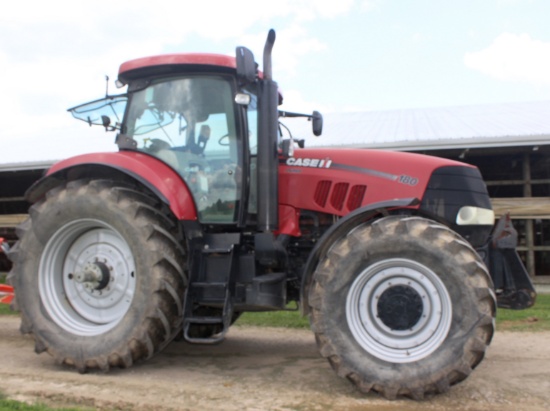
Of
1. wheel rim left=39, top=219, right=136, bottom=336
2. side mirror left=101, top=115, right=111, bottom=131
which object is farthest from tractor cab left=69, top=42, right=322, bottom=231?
wheel rim left=39, top=219, right=136, bottom=336

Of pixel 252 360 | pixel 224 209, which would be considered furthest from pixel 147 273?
pixel 252 360

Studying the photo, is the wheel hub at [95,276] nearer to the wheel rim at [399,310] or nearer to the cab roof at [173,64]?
the cab roof at [173,64]

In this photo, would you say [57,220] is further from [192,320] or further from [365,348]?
[365,348]

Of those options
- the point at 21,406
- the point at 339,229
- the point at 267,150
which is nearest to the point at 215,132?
the point at 267,150

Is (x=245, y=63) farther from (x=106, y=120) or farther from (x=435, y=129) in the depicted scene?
(x=435, y=129)

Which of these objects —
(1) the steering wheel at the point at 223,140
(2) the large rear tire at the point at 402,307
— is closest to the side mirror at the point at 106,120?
(1) the steering wheel at the point at 223,140

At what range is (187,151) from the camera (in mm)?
4910

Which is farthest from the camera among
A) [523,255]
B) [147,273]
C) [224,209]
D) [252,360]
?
[523,255]

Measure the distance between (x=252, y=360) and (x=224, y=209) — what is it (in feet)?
4.77

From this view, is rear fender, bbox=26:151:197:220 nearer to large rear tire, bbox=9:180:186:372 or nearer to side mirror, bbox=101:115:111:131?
large rear tire, bbox=9:180:186:372

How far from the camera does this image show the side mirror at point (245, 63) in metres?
4.33

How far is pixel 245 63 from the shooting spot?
4.34 m

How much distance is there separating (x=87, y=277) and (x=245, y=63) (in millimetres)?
2148

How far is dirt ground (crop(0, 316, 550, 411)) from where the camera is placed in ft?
12.7
